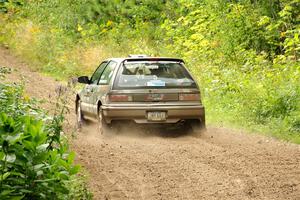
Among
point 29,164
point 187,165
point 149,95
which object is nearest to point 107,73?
point 149,95

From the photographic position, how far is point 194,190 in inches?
361

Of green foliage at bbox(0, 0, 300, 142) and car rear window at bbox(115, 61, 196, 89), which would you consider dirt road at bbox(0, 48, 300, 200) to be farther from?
green foliage at bbox(0, 0, 300, 142)

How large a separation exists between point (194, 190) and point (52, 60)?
21.0 metres

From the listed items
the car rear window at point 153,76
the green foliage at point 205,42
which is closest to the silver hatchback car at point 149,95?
the car rear window at point 153,76

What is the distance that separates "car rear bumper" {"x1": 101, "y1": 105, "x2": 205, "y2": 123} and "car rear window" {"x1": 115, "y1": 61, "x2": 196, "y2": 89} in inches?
16.4

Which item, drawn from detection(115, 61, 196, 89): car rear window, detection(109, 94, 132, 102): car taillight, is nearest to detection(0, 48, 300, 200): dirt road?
detection(109, 94, 132, 102): car taillight

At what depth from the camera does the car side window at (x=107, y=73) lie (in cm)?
1445

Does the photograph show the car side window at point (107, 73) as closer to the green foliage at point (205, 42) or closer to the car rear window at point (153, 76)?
the car rear window at point (153, 76)

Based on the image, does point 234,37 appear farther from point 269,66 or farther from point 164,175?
point 164,175

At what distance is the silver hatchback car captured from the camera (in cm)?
1389

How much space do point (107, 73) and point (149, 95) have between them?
4.01 ft

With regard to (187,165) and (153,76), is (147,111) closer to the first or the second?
(153,76)

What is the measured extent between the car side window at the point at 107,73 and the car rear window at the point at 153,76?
323 millimetres

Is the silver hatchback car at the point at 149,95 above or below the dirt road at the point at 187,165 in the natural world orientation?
above
